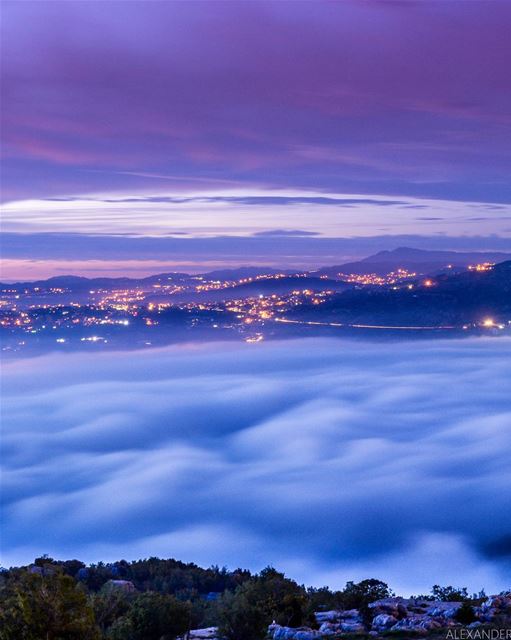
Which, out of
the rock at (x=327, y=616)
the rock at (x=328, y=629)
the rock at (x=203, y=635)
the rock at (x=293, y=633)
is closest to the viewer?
the rock at (x=293, y=633)

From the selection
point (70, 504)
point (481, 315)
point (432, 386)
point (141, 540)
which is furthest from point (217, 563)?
point (481, 315)

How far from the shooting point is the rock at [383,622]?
17922 mm

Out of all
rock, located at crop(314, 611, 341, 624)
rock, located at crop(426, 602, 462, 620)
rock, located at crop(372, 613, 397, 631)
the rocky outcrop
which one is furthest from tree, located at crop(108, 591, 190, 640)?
rock, located at crop(426, 602, 462, 620)

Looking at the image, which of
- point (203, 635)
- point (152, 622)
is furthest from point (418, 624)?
point (152, 622)

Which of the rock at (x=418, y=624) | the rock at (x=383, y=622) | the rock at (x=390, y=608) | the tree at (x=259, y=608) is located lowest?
the rock at (x=418, y=624)

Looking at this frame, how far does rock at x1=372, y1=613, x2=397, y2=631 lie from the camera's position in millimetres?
17922

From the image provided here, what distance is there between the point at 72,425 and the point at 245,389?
3763cm

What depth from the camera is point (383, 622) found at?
18141 millimetres

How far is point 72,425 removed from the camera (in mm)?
104125

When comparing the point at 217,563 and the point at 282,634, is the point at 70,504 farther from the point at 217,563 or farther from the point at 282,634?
the point at 282,634

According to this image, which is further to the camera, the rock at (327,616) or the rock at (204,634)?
the rock at (327,616)

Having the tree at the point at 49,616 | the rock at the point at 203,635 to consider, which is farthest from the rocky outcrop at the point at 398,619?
the tree at the point at 49,616

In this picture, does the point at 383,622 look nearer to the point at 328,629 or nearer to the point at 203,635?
the point at 328,629

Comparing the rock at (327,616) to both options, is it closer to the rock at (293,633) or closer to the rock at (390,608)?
the rock at (390,608)
